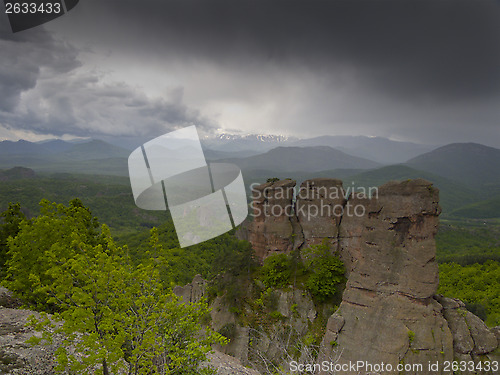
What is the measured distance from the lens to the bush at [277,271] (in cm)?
3431

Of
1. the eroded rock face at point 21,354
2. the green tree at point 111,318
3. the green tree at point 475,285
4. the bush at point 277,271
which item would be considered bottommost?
the green tree at point 475,285

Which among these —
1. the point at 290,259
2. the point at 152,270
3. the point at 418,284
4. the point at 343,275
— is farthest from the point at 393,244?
the point at 152,270

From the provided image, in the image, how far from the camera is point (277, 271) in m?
35.0

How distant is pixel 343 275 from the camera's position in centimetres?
3306

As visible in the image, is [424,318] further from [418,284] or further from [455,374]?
[455,374]

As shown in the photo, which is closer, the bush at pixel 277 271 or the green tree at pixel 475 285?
the bush at pixel 277 271

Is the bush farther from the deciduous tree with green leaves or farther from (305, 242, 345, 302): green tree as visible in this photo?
the deciduous tree with green leaves

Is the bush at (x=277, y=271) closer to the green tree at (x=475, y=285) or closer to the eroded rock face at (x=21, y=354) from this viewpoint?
the eroded rock face at (x=21, y=354)

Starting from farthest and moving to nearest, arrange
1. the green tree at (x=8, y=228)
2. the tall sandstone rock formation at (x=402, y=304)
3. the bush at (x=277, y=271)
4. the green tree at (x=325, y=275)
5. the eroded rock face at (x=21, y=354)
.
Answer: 1. the bush at (x=277, y=271)
2. the green tree at (x=325, y=275)
3. the green tree at (x=8, y=228)
4. the tall sandstone rock formation at (x=402, y=304)
5. the eroded rock face at (x=21, y=354)

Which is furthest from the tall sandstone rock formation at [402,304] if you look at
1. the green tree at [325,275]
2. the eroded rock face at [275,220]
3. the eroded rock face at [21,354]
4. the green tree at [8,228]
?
the green tree at [8,228]

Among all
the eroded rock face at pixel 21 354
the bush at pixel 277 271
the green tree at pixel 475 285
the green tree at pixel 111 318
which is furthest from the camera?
the green tree at pixel 475 285

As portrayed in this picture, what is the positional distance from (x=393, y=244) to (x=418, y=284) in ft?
13.0

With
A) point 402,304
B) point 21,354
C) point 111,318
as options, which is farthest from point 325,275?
point 21,354

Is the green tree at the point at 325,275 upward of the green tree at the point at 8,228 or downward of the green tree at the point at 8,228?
downward
